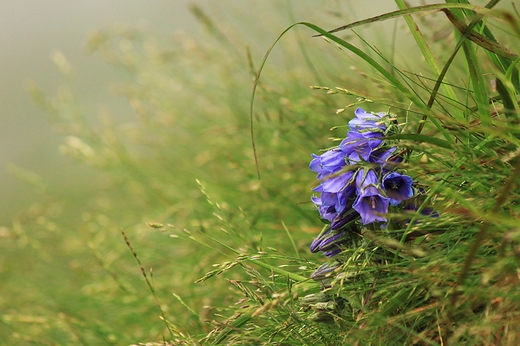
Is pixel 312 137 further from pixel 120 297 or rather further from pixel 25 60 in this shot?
pixel 25 60

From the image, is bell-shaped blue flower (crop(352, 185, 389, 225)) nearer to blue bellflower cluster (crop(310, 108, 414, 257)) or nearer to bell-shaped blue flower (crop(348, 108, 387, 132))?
blue bellflower cluster (crop(310, 108, 414, 257))

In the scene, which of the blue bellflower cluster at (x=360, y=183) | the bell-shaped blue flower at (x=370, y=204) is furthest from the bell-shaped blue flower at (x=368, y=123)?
the bell-shaped blue flower at (x=370, y=204)

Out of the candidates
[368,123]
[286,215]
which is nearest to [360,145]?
[368,123]

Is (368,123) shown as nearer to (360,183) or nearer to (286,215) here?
(360,183)

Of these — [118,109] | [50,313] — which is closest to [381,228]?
[50,313]

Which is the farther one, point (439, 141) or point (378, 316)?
point (439, 141)

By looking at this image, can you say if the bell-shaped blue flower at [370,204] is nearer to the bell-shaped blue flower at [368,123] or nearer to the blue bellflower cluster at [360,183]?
the blue bellflower cluster at [360,183]
